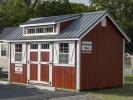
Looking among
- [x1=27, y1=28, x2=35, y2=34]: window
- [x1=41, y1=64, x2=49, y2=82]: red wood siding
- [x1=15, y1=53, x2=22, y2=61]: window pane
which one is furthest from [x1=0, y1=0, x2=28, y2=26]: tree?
[x1=41, y1=64, x2=49, y2=82]: red wood siding

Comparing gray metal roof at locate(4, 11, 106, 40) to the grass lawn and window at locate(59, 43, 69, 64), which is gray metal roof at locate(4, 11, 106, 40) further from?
the grass lawn

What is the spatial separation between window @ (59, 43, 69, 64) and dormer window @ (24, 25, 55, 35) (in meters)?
1.28

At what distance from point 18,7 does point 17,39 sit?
3128 centimetres

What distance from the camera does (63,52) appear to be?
22938mm

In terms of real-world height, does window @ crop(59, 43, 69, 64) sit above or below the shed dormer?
below

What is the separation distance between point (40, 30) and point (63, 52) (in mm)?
2679

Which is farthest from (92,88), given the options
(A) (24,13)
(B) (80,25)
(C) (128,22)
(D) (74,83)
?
(C) (128,22)

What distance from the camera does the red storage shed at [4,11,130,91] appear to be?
22.4 metres

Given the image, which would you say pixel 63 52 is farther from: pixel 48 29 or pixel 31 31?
pixel 31 31

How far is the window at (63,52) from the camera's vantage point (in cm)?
2277

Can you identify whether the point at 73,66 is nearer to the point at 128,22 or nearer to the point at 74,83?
the point at 74,83

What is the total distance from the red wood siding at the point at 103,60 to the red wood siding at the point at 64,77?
517 millimetres

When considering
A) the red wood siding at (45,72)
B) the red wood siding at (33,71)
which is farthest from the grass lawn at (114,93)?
the red wood siding at (33,71)

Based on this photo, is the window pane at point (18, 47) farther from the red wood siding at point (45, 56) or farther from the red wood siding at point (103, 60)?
the red wood siding at point (103, 60)
